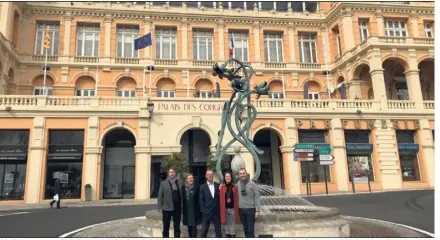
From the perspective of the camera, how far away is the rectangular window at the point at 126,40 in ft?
104

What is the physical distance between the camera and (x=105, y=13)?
103ft

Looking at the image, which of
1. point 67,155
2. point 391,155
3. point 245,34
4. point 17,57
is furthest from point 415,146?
point 17,57

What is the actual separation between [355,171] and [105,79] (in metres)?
22.7

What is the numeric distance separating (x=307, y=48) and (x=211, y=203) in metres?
30.7

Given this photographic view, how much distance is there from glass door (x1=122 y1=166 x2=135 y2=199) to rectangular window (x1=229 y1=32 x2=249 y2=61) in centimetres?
1552

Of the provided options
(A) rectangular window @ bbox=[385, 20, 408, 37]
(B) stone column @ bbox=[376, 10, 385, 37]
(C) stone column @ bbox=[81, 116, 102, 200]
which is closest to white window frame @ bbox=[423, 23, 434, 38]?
(A) rectangular window @ bbox=[385, 20, 408, 37]

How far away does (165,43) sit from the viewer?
32.5 meters

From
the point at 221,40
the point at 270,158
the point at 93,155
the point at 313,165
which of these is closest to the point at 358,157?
the point at 313,165

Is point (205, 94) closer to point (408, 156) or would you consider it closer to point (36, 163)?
point (36, 163)

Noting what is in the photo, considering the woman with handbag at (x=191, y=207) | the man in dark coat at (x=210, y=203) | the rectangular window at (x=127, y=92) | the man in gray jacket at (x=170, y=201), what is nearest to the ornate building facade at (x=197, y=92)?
the rectangular window at (x=127, y=92)

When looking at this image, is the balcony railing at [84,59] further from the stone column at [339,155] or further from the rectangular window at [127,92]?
the stone column at [339,155]

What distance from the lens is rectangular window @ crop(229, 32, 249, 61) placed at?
110ft

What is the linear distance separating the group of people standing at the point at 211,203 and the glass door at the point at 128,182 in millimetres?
18021

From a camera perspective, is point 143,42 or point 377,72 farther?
point 377,72
